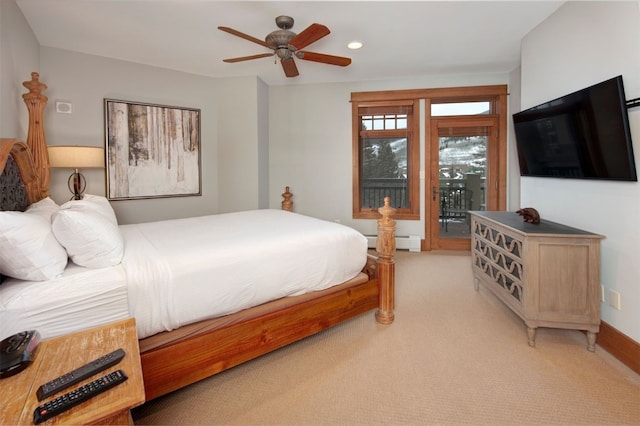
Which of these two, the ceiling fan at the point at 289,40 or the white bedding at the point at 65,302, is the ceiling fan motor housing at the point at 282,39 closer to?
the ceiling fan at the point at 289,40

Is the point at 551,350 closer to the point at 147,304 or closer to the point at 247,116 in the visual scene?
the point at 147,304

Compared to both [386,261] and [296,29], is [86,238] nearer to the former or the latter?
[386,261]

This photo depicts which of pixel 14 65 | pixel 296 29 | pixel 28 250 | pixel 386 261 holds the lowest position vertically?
pixel 386 261

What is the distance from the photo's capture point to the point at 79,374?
1.07 m

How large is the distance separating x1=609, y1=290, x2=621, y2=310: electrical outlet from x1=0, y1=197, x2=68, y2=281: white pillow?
336 centimetres

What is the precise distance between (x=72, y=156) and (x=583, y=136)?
4347mm

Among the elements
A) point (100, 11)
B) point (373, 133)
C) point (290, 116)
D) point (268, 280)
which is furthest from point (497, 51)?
point (100, 11)

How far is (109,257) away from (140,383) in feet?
2.88

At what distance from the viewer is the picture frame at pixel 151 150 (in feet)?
12.8

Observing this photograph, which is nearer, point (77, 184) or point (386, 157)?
point (77, 184)

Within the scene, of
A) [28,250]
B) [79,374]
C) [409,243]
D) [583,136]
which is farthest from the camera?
[409,243]

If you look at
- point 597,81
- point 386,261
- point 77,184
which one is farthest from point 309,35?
point 77,184

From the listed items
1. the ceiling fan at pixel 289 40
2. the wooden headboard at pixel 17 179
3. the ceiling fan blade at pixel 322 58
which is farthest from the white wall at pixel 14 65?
the ceiling fan blade at pixel 322 58

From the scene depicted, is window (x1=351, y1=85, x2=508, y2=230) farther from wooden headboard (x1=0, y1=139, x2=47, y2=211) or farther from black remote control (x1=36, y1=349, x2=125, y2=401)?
black remote control (x1=36, y1=349, x2=125, y2=401)
